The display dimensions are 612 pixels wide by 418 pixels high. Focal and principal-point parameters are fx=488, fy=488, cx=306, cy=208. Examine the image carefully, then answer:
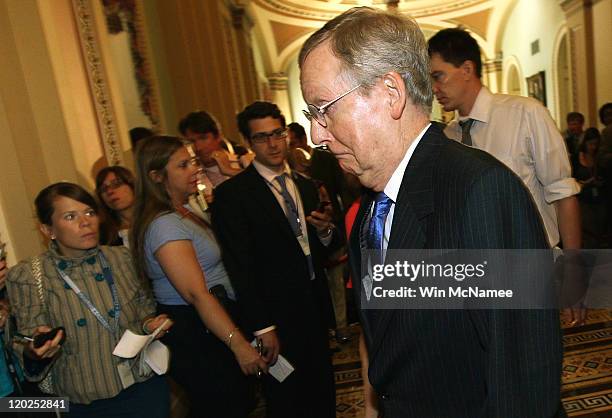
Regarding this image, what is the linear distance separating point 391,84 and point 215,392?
1.75 m

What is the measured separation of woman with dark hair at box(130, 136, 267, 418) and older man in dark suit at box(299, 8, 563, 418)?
1154 mm

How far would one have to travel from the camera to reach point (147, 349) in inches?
82.7

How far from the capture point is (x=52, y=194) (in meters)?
2.05

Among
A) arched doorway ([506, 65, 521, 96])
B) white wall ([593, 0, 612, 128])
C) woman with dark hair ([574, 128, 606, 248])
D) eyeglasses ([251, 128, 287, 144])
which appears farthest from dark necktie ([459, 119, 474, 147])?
arched doorway ([506, 65, 521, 96])

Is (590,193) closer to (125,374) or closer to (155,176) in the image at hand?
(155,176)

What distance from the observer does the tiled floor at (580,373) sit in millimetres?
2965

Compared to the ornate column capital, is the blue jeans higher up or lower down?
lower down

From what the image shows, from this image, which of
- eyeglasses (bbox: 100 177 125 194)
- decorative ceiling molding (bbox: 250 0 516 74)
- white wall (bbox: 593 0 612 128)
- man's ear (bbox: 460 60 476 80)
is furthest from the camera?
decorative ceiling molding (bbox: 250 0 516 74)

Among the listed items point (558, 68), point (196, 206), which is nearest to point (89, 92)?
point (196, 206)

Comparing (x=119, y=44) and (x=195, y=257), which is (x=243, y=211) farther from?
(x=119, y=44)

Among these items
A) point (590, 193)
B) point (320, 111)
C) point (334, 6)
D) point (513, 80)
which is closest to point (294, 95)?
point (334, 6)

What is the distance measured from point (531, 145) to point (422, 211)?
1.34m

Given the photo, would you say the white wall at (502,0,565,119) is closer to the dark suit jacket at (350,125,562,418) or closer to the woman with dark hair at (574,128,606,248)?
the woman with dark hair at (574,128,606,248)

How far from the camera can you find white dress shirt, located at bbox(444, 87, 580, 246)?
2.04 m
